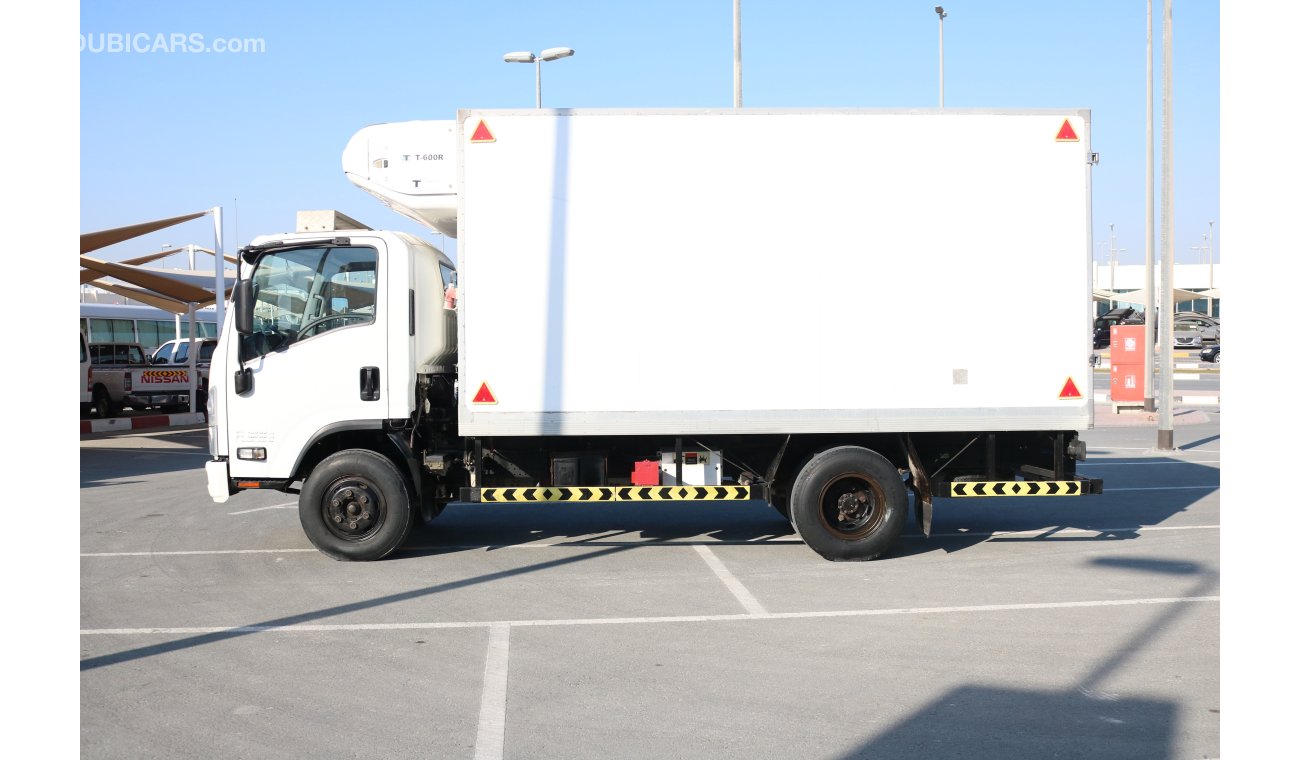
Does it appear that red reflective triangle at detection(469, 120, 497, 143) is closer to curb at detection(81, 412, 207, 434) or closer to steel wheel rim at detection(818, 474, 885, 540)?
steel wheel rim at detection(818, 474, 885, 540)

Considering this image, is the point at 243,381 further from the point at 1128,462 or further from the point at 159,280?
the point at 159,280

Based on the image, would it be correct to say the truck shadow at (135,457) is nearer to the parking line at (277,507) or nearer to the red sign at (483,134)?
the parking line at (277,507)

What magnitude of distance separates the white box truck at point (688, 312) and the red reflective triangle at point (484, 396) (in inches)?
0.9

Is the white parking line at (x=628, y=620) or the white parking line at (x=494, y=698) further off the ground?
the white parking line at (x=628, y=620)

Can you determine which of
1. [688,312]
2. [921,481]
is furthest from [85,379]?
[921,481]

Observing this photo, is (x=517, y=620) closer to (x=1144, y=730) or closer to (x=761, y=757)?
(x=761, y=757)

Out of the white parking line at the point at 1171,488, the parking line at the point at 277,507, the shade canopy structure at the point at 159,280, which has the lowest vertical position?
the parking line at the point at 277,507

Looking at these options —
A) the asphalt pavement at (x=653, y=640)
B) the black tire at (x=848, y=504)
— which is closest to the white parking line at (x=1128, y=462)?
the asphalt pavement at (x=653, y=640)

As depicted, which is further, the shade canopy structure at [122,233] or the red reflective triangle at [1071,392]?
the shade canopy structure at [122,233]

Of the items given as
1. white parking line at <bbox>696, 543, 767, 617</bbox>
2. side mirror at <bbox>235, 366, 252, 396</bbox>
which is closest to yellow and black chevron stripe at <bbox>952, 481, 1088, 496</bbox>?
white parking line at <bbox>696, 543, 767, 617</bbox>

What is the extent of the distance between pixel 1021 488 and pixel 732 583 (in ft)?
8.52

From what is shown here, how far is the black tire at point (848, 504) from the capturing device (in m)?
9.03
